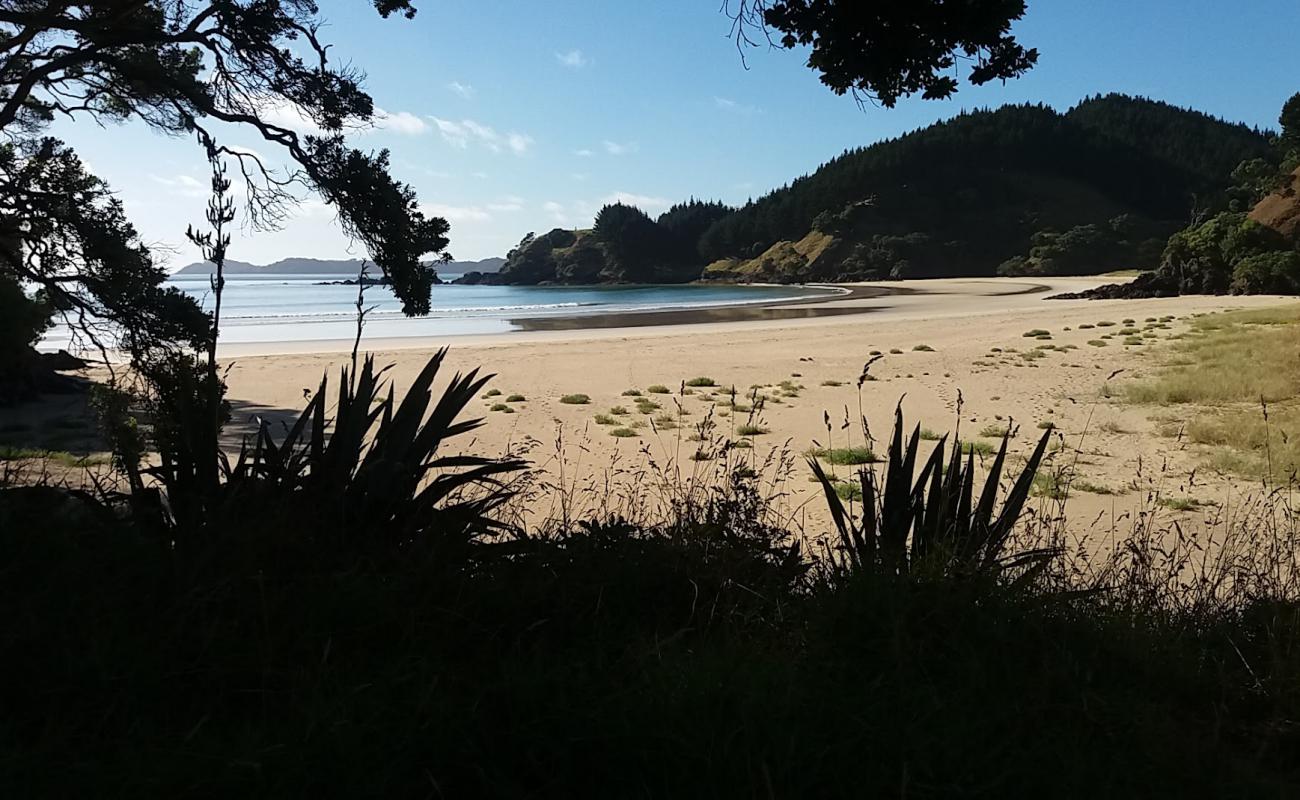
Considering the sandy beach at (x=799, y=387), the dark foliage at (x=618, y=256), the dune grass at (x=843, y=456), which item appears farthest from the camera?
the dark foliage at (x=618, y=256)

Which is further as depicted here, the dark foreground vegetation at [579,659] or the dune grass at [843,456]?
the dune grass at [843,456]

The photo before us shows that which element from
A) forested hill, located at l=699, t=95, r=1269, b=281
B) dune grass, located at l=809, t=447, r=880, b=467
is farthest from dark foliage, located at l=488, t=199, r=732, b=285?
dune grass, located at l=809, t=447, r=880, b=467

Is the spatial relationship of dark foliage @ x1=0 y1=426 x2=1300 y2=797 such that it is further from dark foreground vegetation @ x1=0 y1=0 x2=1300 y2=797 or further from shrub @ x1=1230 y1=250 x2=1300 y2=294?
shrub @ x1=1230 y1=250 x2=1300 y2=294

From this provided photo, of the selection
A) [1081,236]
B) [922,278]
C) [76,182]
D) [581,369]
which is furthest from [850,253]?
[76,182]

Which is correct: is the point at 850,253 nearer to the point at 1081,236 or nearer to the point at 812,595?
the point at 1081,236

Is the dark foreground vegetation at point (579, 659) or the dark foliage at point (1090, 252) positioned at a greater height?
the dark foliage at point (1090, 252)

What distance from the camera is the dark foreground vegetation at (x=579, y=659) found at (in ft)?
6.48

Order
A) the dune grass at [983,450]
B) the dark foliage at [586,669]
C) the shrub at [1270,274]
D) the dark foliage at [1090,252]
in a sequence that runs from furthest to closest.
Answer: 1. the dark foliage at [1090,252]
2. the shrub at [1270,274]
3. the dune grass at [983,450]
4. the dark foliage at [586,669]

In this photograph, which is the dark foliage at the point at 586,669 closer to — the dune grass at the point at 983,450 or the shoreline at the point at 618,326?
the dune grass at the point at 983,450

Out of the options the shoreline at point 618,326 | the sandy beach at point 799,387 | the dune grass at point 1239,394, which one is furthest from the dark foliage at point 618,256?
the dune grass at point 1239,394

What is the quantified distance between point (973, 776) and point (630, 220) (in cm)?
14465

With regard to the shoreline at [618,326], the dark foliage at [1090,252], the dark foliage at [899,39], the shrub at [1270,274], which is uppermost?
the dark foliage at [1090,252]

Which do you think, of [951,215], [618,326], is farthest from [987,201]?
[618,326]

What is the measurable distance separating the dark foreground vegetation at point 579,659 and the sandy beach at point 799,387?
0.88 meters
